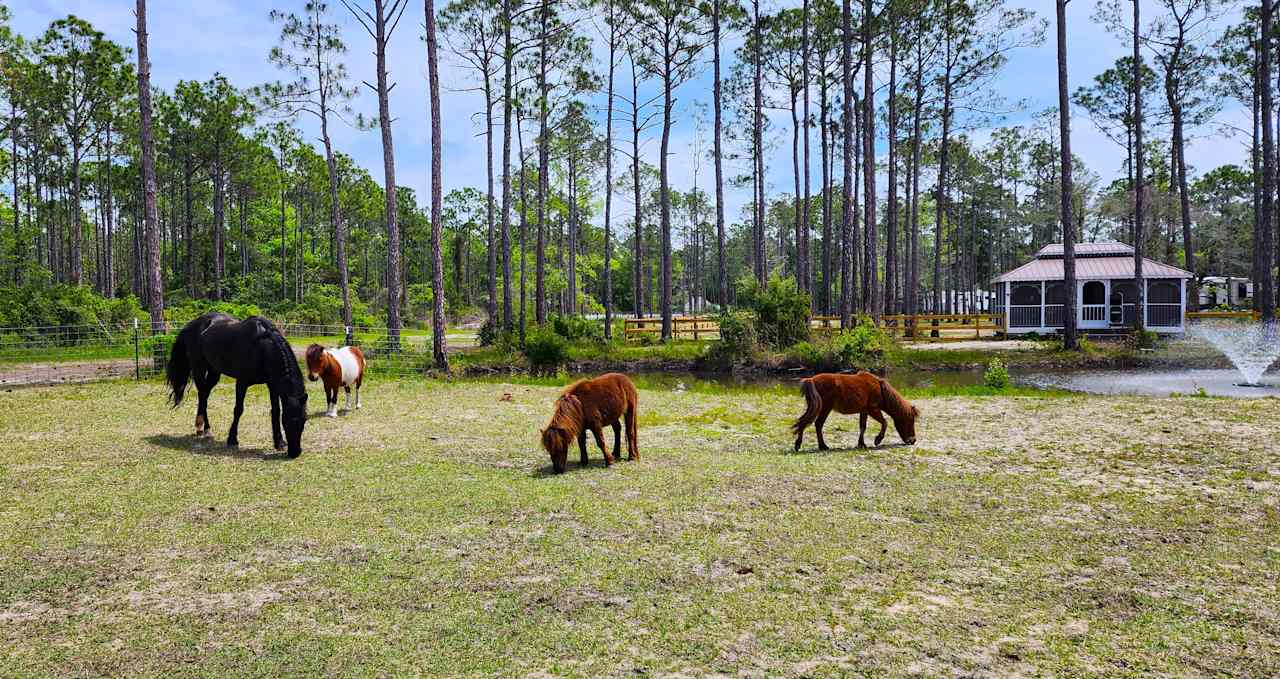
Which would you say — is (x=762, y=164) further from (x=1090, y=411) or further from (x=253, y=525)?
(x=253, y=525)

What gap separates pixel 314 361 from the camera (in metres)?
10.8

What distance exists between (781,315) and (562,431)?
58.8 ft

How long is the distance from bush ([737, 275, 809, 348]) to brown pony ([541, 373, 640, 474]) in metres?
16.8

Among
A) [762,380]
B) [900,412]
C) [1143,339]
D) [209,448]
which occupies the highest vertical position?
[1143,339]

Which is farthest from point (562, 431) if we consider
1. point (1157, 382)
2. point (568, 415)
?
point (1157, 382)

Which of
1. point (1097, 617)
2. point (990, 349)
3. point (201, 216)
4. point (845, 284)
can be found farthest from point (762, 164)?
point (201, 216)

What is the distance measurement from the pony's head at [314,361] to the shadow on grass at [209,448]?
1.85 meters

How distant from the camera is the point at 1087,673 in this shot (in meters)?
3.29

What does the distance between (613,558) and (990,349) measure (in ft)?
84.8

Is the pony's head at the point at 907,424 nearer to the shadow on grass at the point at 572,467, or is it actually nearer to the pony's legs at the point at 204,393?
the shadow on grass at the point at 572,467

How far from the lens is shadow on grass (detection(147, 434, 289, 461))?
817 centimetres

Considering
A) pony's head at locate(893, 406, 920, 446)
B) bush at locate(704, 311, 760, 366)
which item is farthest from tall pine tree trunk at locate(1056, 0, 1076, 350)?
pony's head at locate(893, 406, 920, 446)

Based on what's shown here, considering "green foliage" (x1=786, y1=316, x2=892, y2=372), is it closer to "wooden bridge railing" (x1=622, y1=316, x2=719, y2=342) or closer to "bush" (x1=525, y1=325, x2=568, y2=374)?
"bush" (x1=525, y1=325, x2=568, y2=374)

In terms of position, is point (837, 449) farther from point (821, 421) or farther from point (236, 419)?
point (236, 419)
